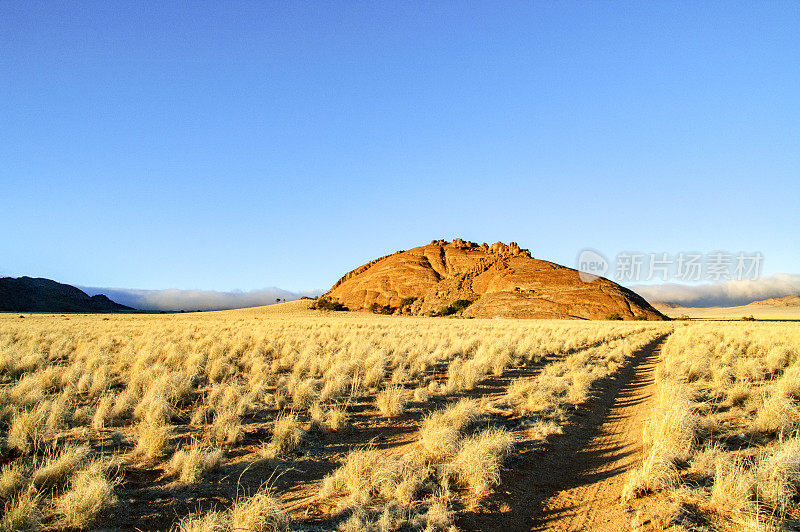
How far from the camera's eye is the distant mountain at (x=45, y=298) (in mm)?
105831

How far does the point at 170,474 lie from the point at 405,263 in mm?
86604

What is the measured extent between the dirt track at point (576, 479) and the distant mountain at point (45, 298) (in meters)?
128

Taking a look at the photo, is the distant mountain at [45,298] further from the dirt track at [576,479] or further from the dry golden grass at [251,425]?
the dirt track at [576,479]

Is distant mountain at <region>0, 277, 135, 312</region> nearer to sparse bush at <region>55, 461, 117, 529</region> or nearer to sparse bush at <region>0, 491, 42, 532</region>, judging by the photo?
sparse bush at <region>55, 461, 117, 529</region>

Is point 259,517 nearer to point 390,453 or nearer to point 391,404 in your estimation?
point 390,453

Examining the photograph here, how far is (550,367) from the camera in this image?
1382cm

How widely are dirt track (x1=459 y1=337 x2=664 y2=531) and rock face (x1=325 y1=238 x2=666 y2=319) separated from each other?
182ft

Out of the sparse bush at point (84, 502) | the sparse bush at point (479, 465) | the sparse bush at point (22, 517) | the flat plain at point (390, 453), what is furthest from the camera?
the sparse bush at point (479, 465)

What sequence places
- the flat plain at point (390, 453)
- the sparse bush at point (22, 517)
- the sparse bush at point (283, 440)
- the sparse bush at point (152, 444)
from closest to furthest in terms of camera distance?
the sparse bush at point (22, 517) < the flat plain at point (390, 453) < the sparse bush at point (152, 444) < the sparse bush at point (283, 440)

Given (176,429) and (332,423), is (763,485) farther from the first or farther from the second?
(176,429)

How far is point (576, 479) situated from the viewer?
18.3 feet

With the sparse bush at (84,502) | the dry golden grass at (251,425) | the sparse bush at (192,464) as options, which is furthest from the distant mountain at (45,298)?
the sparse bush at (84,502)

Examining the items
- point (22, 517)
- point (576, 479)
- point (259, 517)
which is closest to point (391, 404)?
point (576, 479)

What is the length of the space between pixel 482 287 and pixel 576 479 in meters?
72.7
